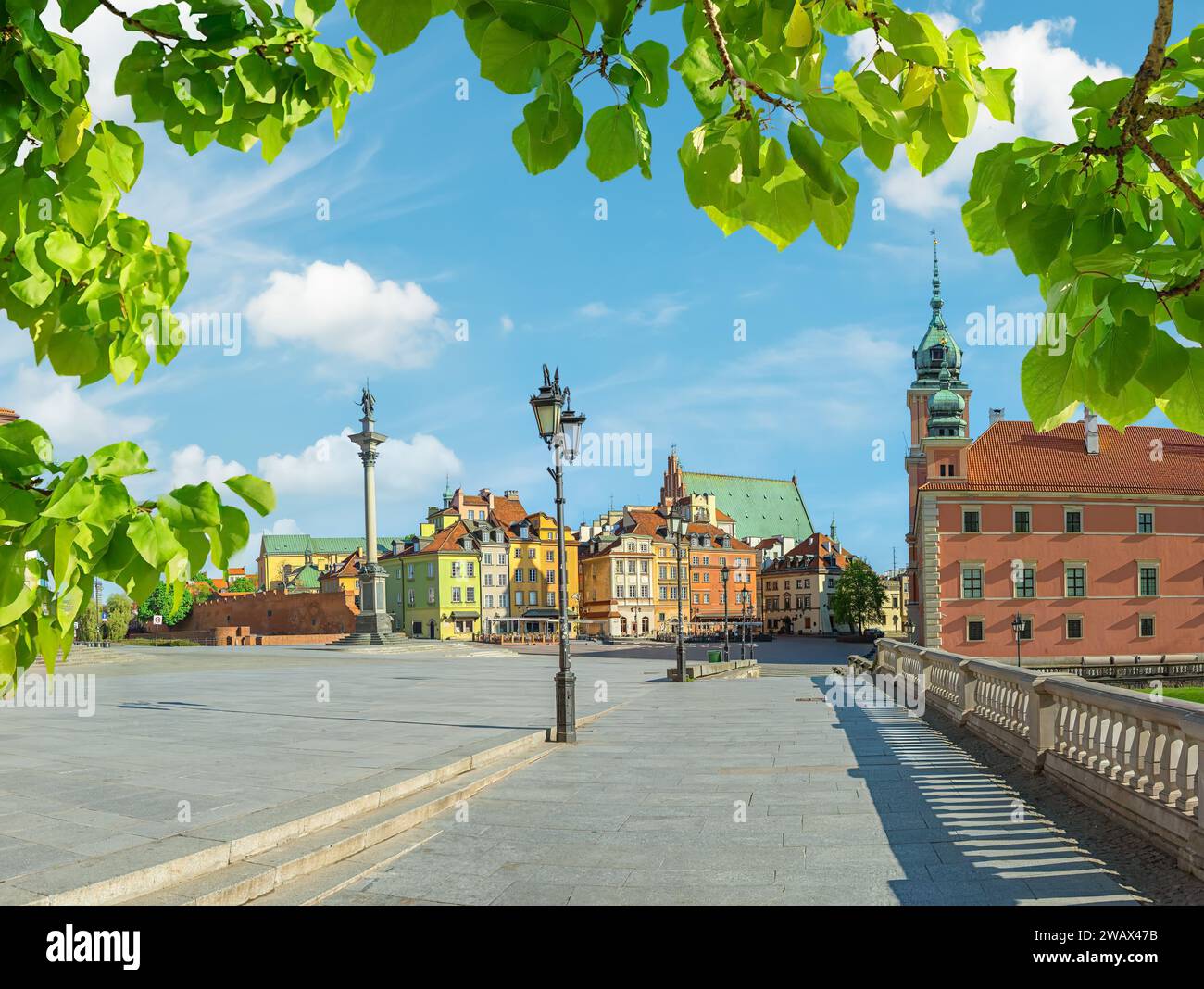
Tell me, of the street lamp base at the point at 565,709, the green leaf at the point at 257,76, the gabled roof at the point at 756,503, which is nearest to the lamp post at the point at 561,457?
the street lamp base at the point at 565,709

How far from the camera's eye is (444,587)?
324 feet

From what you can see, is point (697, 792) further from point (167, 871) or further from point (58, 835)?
point (58, 835)

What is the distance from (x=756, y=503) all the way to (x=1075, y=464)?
320 ft

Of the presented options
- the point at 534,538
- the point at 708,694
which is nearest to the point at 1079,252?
the point at 708,694

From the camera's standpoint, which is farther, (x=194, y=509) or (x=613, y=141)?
(x=194, y=509)

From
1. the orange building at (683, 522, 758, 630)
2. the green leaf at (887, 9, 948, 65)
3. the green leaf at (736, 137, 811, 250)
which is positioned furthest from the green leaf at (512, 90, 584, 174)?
the orange building at (683, 522, 758, 630)

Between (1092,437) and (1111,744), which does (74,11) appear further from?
(1092,437)

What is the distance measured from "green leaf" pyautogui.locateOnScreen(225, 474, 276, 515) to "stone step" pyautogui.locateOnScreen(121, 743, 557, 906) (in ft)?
16.2

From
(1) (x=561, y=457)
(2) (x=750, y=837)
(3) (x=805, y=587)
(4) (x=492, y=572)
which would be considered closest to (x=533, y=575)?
(4) (x=492, y=572)

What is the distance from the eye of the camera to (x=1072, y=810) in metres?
8.35

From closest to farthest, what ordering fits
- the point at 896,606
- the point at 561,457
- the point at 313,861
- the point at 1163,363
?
the point at 1163,363 < the point at 313,861 < the point at 561,457 < the point at 896,606

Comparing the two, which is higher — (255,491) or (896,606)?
(255,491)
